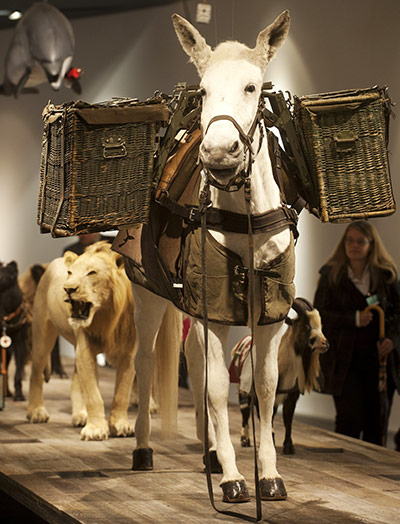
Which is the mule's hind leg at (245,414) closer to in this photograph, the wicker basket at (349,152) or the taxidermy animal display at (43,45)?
the wicker basket at (349,152)

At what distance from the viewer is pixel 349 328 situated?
19.4ft

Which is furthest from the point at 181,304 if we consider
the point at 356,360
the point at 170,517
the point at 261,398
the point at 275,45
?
the point at 356,360

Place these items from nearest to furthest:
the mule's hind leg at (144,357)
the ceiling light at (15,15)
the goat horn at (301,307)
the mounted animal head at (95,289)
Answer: the mule's hind leg at (144,357) < the goat horn at (301,307) < the mounted animal head at (95,289) < the ceiling light at (15,15)

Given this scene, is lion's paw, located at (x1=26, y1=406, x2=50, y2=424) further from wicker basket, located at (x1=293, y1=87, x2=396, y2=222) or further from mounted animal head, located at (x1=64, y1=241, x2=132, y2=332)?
wicker basket, located at (x1=293, y1=87, x2=396, y2=222)

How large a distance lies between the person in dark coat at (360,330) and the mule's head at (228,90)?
2266 millimetres

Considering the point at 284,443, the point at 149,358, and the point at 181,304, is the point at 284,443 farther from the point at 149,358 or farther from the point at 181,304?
the point at 181,304

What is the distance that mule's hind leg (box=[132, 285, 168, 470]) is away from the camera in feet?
15.8

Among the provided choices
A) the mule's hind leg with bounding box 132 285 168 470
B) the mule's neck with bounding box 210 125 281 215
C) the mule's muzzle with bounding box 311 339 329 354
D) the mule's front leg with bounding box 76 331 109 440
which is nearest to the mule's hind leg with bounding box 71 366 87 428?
the mule's front leg with bounding box 76 331 109 440

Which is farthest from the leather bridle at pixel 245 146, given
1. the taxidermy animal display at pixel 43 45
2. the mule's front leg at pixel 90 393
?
the taxidermy animal display at pixel 43 45

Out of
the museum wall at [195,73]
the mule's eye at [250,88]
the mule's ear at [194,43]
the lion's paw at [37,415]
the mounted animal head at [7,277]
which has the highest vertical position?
the museum wall at [195,73]

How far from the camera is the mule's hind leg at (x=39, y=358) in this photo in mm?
6457

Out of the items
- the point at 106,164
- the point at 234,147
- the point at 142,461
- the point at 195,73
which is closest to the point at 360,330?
the point at 142,461

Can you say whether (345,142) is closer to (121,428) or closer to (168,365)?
(168,365)

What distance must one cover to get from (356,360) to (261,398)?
6.54ft
